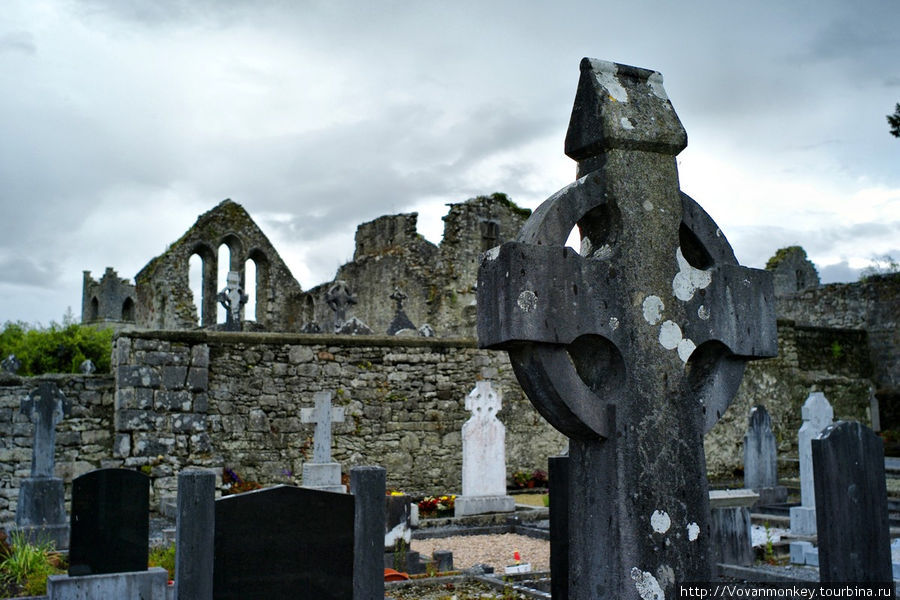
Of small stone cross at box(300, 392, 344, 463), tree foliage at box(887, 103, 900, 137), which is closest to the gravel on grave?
small stone cross at box(300, 392, 344, 463)

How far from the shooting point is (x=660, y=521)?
2979 millimetres

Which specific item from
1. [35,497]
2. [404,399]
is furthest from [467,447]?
[35,497]

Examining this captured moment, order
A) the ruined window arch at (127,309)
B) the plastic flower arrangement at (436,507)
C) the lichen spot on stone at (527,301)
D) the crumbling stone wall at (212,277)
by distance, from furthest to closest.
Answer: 1. the ruined window arch at (127,309)
2. the crumbling stone wall at (212,277)
3. the plastic flower arrangement at (436,507)
4. the lichen spot on stone at (527,301)

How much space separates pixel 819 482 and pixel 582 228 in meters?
1.96

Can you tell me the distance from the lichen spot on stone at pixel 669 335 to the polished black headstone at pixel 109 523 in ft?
13.3

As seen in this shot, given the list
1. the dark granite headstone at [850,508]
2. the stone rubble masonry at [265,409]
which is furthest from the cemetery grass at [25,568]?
the dark granite headstone at [850,508]

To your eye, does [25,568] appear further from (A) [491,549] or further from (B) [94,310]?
(B) [94,310]

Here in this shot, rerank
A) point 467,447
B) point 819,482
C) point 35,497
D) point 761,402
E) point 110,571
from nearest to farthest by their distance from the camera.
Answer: point 819,482, point 110,571, point 35,497, point 467,447, point 761,402

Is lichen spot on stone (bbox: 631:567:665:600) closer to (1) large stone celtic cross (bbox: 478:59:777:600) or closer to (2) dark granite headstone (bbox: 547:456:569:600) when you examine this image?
(1) large stone celtic cross (bbox: 478:59:777:600)

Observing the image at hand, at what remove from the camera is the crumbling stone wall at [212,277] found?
20.3 m

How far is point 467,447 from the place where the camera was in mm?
10320

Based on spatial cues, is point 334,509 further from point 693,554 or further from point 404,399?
point 404,399

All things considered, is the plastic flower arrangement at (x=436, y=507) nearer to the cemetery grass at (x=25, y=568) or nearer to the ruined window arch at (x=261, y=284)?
the cemetery grass at (x=25, y=568)

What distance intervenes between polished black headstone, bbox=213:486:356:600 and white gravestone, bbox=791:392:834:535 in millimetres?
4872
